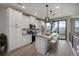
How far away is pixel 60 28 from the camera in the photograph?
12.0 feet

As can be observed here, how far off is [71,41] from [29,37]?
1607mm

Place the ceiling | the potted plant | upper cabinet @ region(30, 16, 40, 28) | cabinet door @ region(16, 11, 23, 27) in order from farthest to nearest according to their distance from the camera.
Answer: cabinet door @ region(16, 11, 23, 27)
the potted plant
upper cabinet @ region(30, 16, 40, 28)
the ceiling

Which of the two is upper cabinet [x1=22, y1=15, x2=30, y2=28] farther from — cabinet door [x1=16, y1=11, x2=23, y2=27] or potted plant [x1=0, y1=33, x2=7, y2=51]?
potted plant [x1=0, y1=33, x2=7, y2=51]

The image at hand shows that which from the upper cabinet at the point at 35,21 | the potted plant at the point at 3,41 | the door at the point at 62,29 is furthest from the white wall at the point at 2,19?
the door at the point at 62,29

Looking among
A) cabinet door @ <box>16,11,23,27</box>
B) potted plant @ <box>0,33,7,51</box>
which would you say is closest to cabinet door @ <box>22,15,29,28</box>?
cabinet door @ <box>16,11,23,27</box>

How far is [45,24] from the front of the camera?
3662mm

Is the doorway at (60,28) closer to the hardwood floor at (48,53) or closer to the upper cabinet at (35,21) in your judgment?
the hardwood floor at (48,53)

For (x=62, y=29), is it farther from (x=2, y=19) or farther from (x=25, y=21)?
(x=2, y=19)

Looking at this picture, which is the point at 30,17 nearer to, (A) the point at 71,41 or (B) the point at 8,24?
(B) the point at 8,24

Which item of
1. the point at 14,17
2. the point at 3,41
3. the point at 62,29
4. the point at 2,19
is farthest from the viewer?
the point at 14,17

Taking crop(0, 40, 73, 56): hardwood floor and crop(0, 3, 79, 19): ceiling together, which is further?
crop(0, 40, 73, 56): hardwood floor

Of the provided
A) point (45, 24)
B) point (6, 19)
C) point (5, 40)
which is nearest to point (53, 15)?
point (45, 24)

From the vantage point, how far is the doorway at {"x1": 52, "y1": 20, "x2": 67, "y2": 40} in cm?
361

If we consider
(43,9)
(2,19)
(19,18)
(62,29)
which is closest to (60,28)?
(62,29)
